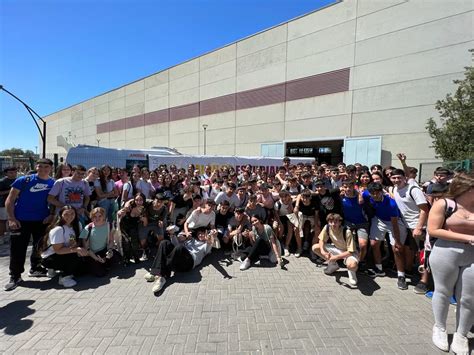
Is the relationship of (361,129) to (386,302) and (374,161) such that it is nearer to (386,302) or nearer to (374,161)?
(374,161)

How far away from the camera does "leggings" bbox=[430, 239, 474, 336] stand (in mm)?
2520

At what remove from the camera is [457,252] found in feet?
8.33

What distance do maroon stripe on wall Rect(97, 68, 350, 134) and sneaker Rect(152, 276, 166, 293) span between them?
19883mm

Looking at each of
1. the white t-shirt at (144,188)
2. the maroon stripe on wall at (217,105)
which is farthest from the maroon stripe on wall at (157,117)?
the white t-shirt at (144,188)

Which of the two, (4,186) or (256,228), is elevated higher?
(4,186)

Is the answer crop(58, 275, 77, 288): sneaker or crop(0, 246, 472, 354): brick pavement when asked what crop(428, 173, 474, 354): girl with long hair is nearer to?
crop(0, 246, 472, 354): brick pavement

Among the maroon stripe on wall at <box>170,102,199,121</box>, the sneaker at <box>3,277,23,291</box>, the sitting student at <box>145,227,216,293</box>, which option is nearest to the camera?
the sneaker at <box>3,277,23,291</box>

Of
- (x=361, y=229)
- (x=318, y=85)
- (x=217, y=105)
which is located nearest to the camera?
(x=361, y=229)

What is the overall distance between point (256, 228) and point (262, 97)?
2116cm

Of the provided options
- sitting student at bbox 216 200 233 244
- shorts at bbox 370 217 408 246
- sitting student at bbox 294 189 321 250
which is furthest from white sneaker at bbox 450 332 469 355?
sitting student at bbox 216 200 233 244

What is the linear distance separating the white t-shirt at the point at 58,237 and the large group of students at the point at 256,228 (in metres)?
0.02

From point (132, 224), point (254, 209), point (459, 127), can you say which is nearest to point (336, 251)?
point (254, 209)

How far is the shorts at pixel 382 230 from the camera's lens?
438 cm

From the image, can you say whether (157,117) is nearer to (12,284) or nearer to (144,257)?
(144,257)
